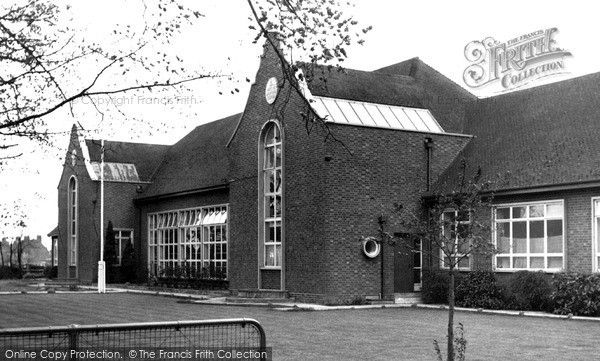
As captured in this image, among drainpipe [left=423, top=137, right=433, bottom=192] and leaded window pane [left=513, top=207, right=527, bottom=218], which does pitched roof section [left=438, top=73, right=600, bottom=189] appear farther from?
leaded window pane [left=513, top=207, right=527, bottom=218]

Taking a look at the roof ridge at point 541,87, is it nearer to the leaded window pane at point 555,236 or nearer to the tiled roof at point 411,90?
the tiled roof at point 411,90

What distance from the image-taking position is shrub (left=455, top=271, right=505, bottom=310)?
2467 cm

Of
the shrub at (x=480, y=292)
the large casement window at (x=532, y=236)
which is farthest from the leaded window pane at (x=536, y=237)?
the shrub at (x=480, y=292)

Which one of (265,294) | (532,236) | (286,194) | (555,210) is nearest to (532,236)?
(532,236)

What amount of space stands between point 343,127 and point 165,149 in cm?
2337

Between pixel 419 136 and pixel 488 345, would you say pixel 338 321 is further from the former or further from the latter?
pixel 419 136

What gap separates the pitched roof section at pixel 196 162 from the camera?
123 ft

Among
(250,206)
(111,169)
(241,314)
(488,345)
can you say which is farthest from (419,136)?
(111,169)

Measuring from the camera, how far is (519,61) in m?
34.1

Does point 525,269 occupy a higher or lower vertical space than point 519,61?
lower

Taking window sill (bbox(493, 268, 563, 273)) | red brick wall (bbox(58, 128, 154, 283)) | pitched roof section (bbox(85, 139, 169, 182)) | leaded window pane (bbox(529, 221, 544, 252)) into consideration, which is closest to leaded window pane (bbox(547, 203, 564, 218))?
leaded window pane (bbox(529, 221, 544, 252))

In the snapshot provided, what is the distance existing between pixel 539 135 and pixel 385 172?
503 centimetres

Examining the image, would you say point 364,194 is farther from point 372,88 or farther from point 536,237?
point 536,237

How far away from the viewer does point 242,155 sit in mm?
31719
